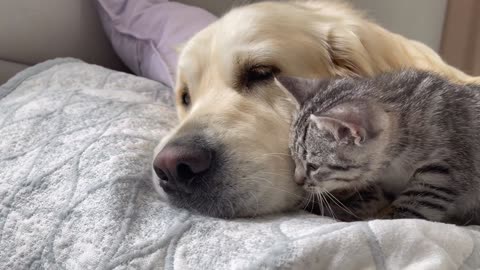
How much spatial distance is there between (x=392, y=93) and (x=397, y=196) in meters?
0.23

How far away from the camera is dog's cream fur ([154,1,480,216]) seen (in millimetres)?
1088

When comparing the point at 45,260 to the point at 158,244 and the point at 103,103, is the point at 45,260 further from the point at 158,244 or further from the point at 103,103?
the point at 103,103

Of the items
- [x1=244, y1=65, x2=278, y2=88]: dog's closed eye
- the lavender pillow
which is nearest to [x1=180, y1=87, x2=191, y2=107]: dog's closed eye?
[x1=244, y1=65, x2=278, y2=88]: dog's closed eye

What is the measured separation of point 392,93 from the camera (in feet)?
3.86

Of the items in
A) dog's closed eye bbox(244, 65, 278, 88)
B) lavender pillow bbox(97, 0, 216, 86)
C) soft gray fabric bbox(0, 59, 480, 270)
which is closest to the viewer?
soft gray fabric bbox(0, 59, 480, 270)

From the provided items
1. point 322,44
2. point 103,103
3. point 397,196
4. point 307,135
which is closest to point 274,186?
point 307,135

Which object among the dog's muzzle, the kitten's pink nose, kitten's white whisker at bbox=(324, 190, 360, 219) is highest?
the dog's muzzle

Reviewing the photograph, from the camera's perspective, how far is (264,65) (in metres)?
1.29

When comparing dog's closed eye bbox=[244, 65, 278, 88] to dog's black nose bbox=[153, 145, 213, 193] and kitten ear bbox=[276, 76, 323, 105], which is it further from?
dog's black nose bbox=[153, 145, 213, 193]

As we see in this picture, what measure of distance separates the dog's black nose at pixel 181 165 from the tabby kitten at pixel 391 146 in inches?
8.8

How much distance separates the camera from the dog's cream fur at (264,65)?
1088mm

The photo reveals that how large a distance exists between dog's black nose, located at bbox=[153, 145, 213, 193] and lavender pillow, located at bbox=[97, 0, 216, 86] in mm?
949

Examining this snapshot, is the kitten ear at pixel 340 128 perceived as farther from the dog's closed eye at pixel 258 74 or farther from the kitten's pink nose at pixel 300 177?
the dog's closed eye at pixel 258 74

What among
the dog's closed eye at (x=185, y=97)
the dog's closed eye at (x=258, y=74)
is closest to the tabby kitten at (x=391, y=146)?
the dog's closed eye at (x=258, y=74)
